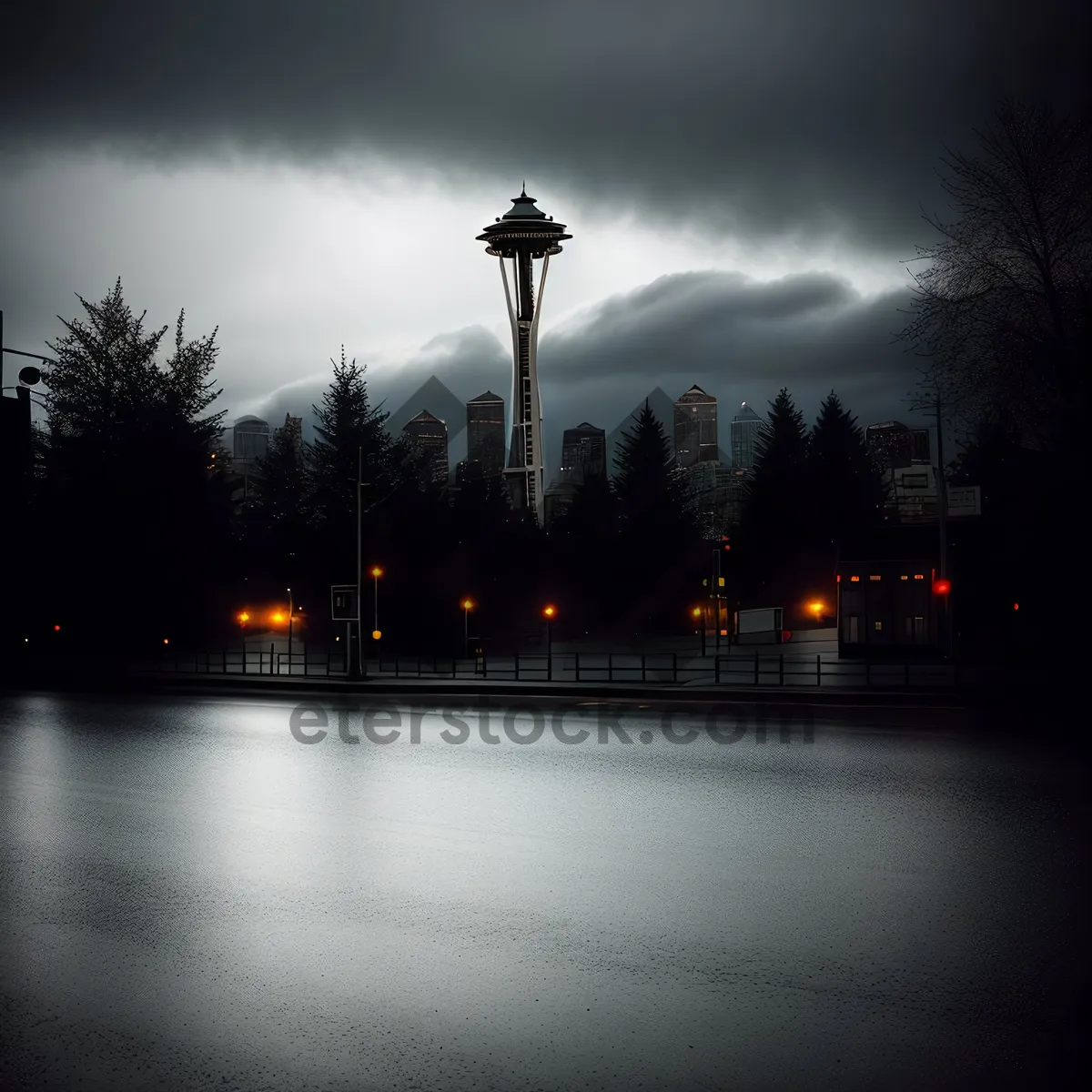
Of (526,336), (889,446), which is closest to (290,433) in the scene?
(526,336)

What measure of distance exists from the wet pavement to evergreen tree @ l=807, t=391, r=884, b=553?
70650 mm

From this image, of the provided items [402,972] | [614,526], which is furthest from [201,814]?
[614,526]

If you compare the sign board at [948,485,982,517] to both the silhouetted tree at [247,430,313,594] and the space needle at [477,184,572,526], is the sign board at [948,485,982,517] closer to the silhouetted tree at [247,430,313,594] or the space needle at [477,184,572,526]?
the silhouetted tree at [247,430,313,594]

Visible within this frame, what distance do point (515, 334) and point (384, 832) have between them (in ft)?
275

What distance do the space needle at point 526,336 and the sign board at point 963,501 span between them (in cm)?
6012

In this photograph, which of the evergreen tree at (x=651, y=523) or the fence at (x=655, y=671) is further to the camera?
the evergreen tree at (x=651, y=523)

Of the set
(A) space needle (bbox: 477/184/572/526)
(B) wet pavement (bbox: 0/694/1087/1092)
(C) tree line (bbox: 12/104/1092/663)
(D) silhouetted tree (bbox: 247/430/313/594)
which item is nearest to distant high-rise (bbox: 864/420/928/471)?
(C) tree line (bbox: 12/104/1092/663)

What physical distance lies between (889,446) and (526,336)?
4212cm

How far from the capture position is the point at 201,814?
11.2 meters

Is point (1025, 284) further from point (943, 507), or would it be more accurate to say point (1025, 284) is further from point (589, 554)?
point (589, 554)

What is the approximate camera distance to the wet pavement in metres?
5.17

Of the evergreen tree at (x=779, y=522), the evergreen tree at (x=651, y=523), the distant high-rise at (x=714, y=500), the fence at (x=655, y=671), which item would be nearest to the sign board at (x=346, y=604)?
the fence at (x=655, y=671)

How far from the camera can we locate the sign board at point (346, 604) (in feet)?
110

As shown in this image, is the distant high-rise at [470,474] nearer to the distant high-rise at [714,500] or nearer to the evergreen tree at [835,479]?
the distant high-rise at [714,500]
